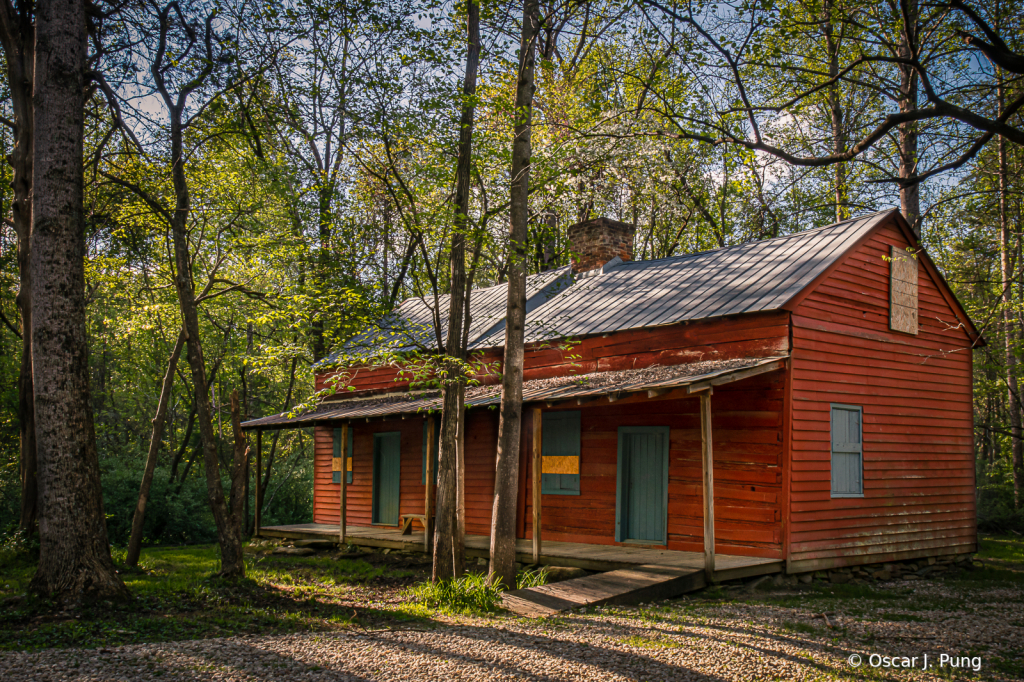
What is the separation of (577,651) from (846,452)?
6.76 m

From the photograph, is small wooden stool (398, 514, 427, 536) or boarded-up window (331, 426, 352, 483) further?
boarded-up window (331, 426, 352, 483)

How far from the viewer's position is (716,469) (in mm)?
10758

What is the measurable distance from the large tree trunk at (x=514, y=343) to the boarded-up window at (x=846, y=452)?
4.73 metres

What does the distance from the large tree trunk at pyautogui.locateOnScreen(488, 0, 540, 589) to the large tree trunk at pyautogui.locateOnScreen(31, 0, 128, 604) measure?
4.04m

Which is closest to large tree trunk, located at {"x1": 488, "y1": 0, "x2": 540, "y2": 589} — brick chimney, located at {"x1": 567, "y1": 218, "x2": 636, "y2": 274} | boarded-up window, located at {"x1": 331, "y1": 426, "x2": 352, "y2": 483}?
brick chimney, located at {"x1": 567, "y1": 218, "x2": 636, "y2": 274}

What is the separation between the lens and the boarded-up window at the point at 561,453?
1267 cm

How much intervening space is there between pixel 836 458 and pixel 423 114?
24.3 feet

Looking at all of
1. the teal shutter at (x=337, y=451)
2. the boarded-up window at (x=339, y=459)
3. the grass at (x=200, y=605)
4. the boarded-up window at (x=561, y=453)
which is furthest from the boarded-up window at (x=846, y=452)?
the teal shutter at (x=337, y=451)

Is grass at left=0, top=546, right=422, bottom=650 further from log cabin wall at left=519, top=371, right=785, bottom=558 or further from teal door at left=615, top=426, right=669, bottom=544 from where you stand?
teal door at left=615, top=426, right=669, bottom=544

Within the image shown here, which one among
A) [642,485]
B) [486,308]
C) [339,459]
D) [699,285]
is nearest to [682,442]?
[642,485]

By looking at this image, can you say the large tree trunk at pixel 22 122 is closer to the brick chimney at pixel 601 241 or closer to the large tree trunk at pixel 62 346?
the large tree trunk at pixel 62 346

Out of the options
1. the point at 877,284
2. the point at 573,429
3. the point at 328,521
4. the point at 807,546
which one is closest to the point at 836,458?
the point at 807,546
